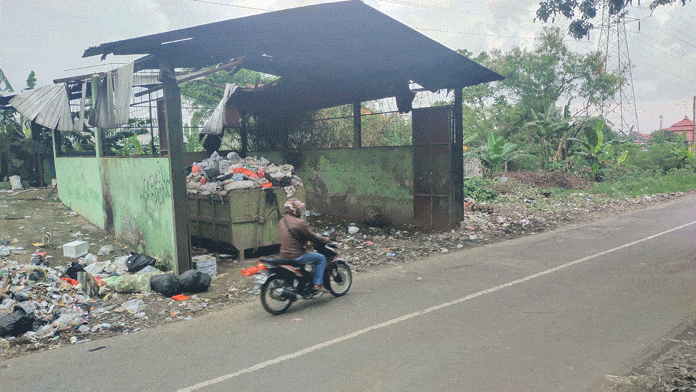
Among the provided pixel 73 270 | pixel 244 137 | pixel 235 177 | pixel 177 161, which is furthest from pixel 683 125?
pixel 73 270

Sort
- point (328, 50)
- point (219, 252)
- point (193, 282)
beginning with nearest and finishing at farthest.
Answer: point (193, 282) < point (219, 252) < point (328, 50)

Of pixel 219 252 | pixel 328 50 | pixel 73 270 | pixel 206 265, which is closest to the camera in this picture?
pixel 73 270

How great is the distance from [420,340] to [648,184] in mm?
18837

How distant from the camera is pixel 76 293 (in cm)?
679

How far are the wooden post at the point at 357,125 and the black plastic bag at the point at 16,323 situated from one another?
9050 mm

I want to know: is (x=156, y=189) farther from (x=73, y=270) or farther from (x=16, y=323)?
(x=16, y=323)

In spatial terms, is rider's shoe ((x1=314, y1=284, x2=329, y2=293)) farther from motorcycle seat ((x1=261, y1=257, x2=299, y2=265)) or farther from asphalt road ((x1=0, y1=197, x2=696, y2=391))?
motorcycle seat ((x1=261, y1=257, x2=299, y2=265))

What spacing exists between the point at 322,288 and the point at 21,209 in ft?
36.4

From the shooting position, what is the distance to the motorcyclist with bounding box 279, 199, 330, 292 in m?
6.26

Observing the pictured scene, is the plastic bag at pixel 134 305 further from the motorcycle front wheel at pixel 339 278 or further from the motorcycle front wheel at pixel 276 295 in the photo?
the motorcycle front wheel at pixel 339 278

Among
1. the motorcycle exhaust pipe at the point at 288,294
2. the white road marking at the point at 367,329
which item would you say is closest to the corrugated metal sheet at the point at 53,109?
the motorcycle exhaust pipe at the point at 288,294

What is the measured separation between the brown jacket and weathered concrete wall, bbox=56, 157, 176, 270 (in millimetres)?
2507

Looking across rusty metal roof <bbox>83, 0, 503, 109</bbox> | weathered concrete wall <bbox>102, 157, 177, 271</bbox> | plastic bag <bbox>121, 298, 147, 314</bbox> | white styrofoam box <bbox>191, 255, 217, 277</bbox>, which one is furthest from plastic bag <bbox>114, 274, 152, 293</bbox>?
rusty metal roof <bbox>83, 0, 503, 109</bbox>

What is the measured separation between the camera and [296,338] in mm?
5180
